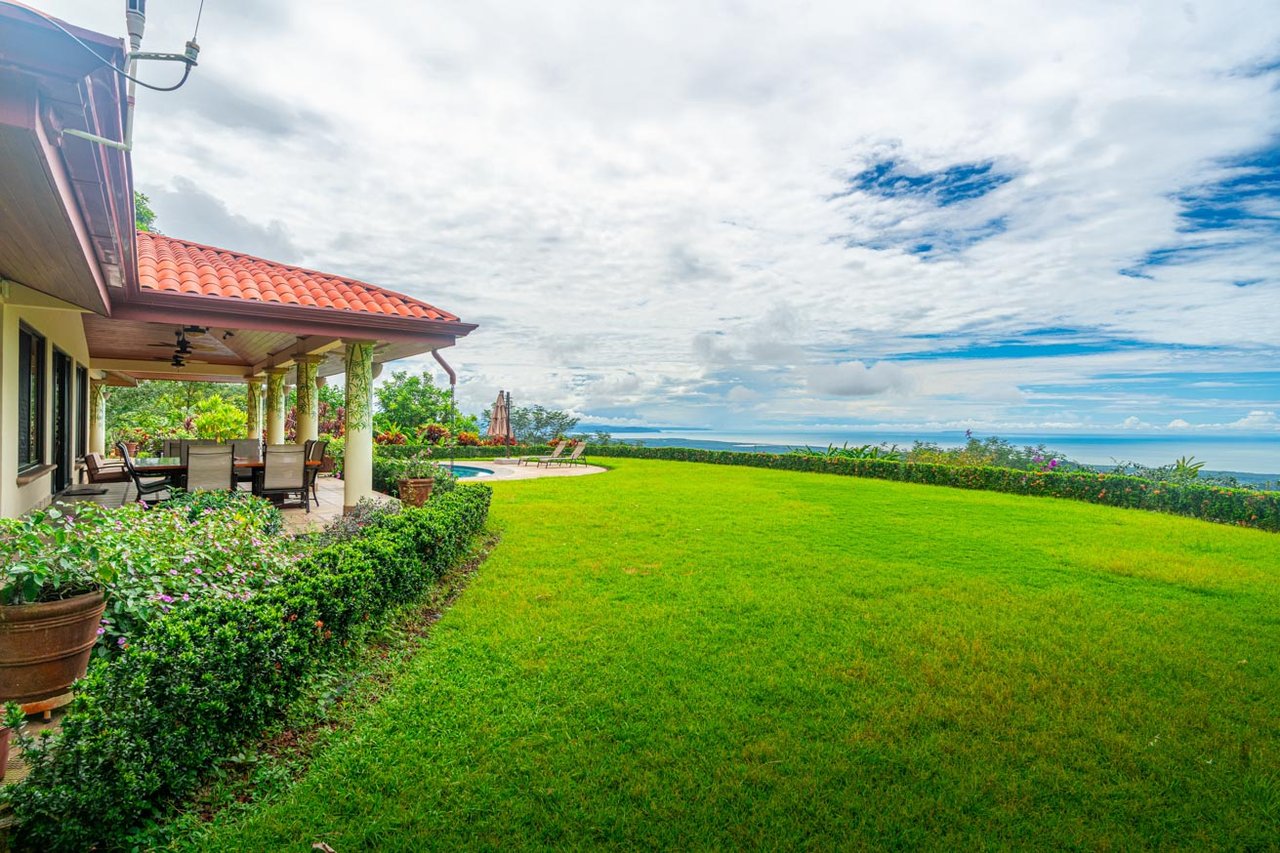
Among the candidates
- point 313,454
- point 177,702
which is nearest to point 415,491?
point 313,454

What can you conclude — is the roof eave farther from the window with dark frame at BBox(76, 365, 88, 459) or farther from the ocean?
the ocean

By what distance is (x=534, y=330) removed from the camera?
24.8 meters

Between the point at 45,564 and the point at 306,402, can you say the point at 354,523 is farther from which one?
the point at 306,402

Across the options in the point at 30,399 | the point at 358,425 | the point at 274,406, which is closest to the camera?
the point at 30,399

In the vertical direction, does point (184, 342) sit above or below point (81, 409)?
above

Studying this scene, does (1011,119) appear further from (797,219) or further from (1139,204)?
(797,219)

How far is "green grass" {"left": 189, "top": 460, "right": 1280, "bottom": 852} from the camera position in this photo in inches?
103

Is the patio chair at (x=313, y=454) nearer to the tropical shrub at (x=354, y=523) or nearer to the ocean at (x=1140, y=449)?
the tropical shrub at (x=354, y=523)

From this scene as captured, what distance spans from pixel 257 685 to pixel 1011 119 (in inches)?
490

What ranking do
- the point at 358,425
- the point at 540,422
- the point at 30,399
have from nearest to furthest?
the point at 30,399 → the point at 358,425 → the point at 540,422

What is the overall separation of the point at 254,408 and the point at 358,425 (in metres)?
11.3

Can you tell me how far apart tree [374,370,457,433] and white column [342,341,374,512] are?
18.5 m

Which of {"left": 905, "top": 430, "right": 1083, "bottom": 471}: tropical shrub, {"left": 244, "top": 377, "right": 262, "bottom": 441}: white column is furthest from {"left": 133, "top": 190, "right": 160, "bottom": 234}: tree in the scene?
{"left": 905, "top": 430, "right": 1083, "bottom": 471}: tropical shrub

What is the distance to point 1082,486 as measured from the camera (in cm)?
1485
